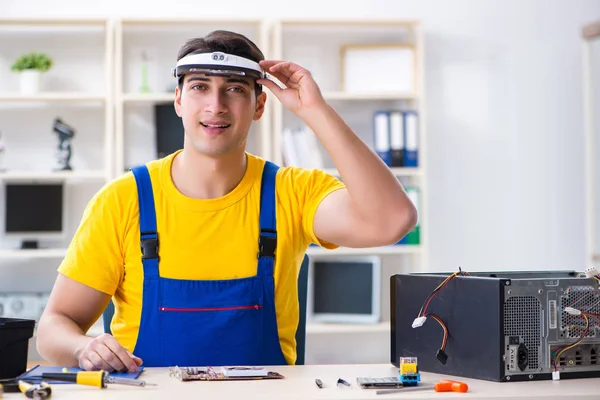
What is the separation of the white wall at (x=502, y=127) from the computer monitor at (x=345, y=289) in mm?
457

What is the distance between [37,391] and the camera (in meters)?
1.43

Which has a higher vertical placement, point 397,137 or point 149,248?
point 397,137

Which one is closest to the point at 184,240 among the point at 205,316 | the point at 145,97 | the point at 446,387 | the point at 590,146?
the point at 205,316

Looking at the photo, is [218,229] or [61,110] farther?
[61,110]

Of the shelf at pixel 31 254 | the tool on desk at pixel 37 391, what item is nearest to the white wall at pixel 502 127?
the shelf at pixel 31 254

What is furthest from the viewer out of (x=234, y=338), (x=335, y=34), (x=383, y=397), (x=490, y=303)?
(x=335, y=34)

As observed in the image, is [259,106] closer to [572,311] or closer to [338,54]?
[572,311]

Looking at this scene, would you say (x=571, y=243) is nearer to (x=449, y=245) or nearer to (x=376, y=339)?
(x=449, y=245)

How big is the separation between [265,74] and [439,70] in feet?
9.67

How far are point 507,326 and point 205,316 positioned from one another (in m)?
0.73

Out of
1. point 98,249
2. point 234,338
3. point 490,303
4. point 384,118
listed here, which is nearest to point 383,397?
point 490,303

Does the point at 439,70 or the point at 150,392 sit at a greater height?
the point at 439,70

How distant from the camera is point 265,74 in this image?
2084mm

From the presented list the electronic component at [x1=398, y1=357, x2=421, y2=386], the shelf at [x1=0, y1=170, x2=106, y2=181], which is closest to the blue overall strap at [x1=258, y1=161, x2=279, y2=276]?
the electronic component at [x1=398, y1=357, x2=421, y2=386]
